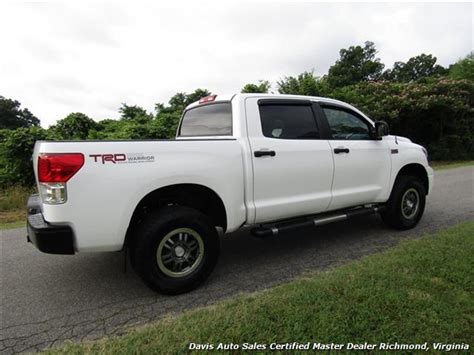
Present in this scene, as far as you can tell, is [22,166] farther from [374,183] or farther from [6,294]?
[374,183]

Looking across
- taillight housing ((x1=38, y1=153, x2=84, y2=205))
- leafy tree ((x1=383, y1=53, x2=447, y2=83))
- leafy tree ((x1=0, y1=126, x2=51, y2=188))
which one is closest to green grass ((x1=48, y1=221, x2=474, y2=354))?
taillight housing ((x1=38, y1=153, x2=84, y2=205))

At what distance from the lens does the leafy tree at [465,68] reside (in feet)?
77.6

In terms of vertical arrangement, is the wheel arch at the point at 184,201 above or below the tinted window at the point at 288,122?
below

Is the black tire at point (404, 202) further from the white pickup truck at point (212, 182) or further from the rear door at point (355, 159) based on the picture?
the rear door at point (355, 159)

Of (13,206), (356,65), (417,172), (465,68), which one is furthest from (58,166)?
(356,65)

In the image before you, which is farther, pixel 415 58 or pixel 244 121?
pixel 415 58

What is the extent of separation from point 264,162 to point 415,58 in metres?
59.9

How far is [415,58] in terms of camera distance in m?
51.8

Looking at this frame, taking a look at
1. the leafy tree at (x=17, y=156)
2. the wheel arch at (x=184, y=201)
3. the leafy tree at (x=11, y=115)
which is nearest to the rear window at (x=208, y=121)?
the wheel arch at (x=184, y=201)

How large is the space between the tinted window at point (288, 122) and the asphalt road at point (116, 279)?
153cm

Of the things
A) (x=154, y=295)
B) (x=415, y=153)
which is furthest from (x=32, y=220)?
(x=415, y=153)

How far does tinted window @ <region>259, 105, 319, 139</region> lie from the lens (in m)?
3.61

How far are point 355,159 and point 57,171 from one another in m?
3.46

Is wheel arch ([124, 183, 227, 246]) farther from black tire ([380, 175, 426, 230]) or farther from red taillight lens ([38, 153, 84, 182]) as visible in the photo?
black tire ([380, 175, 426, 230])
